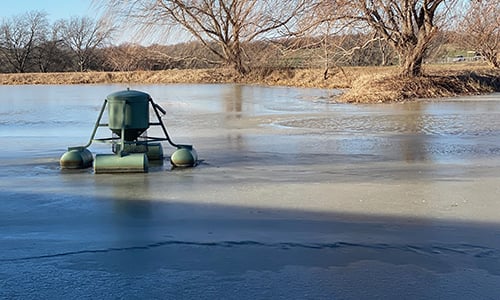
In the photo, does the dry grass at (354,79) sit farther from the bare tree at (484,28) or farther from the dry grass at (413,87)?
the bare tree at (484,28)

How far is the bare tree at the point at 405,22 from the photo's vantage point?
20163 millimetres

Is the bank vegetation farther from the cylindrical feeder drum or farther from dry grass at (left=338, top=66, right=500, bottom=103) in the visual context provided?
the cylindrical feeder drum

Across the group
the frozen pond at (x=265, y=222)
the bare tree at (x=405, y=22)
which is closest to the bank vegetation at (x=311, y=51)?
the bare tree at (x=405, y=22)

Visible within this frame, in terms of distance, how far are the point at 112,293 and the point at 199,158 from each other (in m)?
4.72

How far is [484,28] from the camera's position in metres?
24.4

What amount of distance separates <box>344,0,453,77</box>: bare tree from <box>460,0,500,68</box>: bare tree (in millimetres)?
1158

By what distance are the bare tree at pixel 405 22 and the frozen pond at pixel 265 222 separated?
11305 millimetres

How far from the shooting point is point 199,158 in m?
8.18

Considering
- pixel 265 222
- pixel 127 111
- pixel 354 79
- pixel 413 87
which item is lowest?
pixel 265 222

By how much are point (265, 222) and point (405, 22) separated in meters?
17.5

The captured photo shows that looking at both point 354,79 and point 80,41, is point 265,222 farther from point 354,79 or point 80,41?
point 80,41

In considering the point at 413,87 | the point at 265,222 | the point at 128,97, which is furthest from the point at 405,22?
the point at 265,222

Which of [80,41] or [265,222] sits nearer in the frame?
[265,222]

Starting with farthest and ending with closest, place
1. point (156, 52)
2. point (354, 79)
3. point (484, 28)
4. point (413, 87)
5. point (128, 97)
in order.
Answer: point (156, 52) < point (354, 79) < point (484, 28) < point (413, 87) < point (128, 97)
